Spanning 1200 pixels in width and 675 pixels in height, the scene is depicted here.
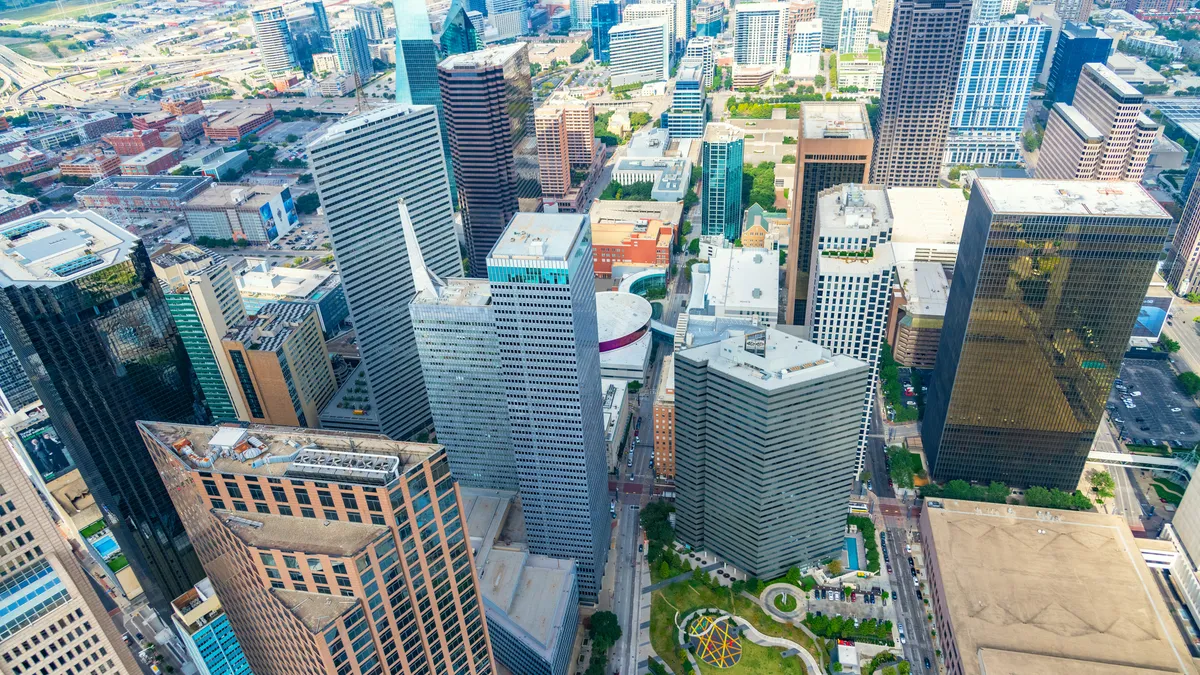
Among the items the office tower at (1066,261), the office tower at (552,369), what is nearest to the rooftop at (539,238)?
the office tower at (552,369)

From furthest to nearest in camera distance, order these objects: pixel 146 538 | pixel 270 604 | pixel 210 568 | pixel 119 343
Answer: pixel 146 538 < pixel 119 343 < pixel 210 568 < pixel 270 604

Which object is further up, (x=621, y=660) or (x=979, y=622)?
Result: (x=979, y=622)

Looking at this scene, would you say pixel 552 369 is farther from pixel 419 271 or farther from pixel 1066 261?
pixel 1066 261

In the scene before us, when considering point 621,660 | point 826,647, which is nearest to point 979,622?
point 826,647

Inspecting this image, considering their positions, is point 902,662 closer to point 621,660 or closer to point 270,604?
point 621,660

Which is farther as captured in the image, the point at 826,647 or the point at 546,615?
the point at 826,647

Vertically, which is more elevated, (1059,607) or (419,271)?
(419,271)

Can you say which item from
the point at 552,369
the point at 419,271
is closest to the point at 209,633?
the point at 552,369
